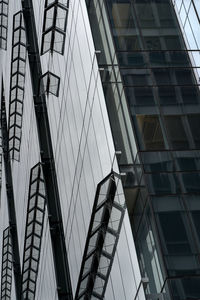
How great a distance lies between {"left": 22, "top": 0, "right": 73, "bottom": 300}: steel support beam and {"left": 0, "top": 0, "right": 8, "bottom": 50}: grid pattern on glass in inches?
400

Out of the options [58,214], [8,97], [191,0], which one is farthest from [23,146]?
[191,0]

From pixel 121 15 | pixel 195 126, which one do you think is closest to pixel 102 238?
pixel 195 126

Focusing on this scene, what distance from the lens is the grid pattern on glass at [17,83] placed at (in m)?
45.8

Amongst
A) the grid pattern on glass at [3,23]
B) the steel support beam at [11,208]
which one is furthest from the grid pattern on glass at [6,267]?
the grid pattern on glass at [3,23]

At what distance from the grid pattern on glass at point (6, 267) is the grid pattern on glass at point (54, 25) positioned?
25.3 m

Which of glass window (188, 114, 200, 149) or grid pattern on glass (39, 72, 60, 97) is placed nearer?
glass window (188, 114, 200, 149)

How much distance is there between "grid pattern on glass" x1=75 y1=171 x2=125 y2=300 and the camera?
21.5 m

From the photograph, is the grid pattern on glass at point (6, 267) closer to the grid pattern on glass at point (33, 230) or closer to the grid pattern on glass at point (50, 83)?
the grid pattern on glass at point (33, 230)

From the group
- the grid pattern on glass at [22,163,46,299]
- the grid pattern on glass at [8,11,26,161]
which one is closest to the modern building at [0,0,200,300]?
the grid pattern on glass at [22,163,46,299]

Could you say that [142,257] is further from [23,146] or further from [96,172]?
[23,146]

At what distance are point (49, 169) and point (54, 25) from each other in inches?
345

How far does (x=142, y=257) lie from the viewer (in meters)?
19.4

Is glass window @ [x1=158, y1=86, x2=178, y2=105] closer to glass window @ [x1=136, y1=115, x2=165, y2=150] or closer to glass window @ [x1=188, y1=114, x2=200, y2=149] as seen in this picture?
glass window @ [x1=188, y1=114, x2=200, y2=149]

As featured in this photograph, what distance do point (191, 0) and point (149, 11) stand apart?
2.45 m
